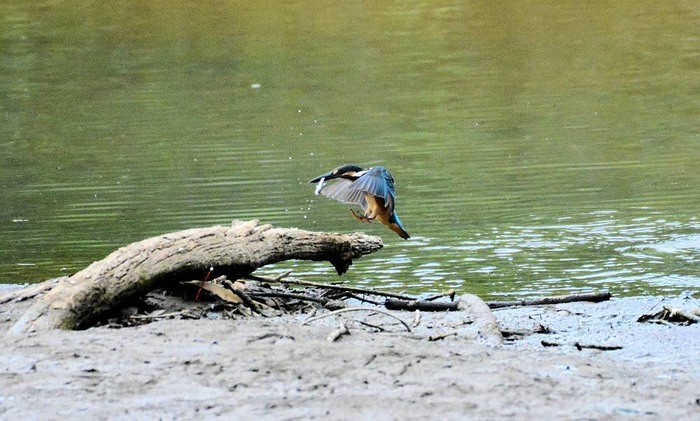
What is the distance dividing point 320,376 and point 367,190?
223 cm

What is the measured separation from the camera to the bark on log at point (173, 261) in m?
6.14

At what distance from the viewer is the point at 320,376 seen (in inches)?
203

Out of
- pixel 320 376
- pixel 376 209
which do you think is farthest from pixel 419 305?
pixel 320 376

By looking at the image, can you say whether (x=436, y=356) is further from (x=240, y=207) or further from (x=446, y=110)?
(x=446, y=110)

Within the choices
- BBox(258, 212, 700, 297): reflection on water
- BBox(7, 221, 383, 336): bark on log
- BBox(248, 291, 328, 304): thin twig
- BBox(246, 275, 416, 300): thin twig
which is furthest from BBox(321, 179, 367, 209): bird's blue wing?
BBox(258, 212, 700, 297): reflection on water

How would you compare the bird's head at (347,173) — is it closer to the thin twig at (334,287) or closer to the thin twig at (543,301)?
the thin twig at (334,287)

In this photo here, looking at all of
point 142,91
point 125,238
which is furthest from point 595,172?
point 142,91

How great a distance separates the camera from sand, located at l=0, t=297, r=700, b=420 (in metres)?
4.71

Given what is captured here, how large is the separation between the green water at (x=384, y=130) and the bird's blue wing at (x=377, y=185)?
47.8 inches

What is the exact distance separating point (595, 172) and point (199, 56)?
10797 millimetres

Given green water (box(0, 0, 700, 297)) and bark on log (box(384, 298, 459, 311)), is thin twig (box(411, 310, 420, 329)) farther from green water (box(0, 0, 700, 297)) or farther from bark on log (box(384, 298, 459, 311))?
green water (box(0, 0, 700, 297))

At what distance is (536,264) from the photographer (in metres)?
8.97

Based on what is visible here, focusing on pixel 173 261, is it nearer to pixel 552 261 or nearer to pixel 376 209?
pixel 376 209

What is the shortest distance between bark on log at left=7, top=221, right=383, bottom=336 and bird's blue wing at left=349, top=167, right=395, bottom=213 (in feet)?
1.05
